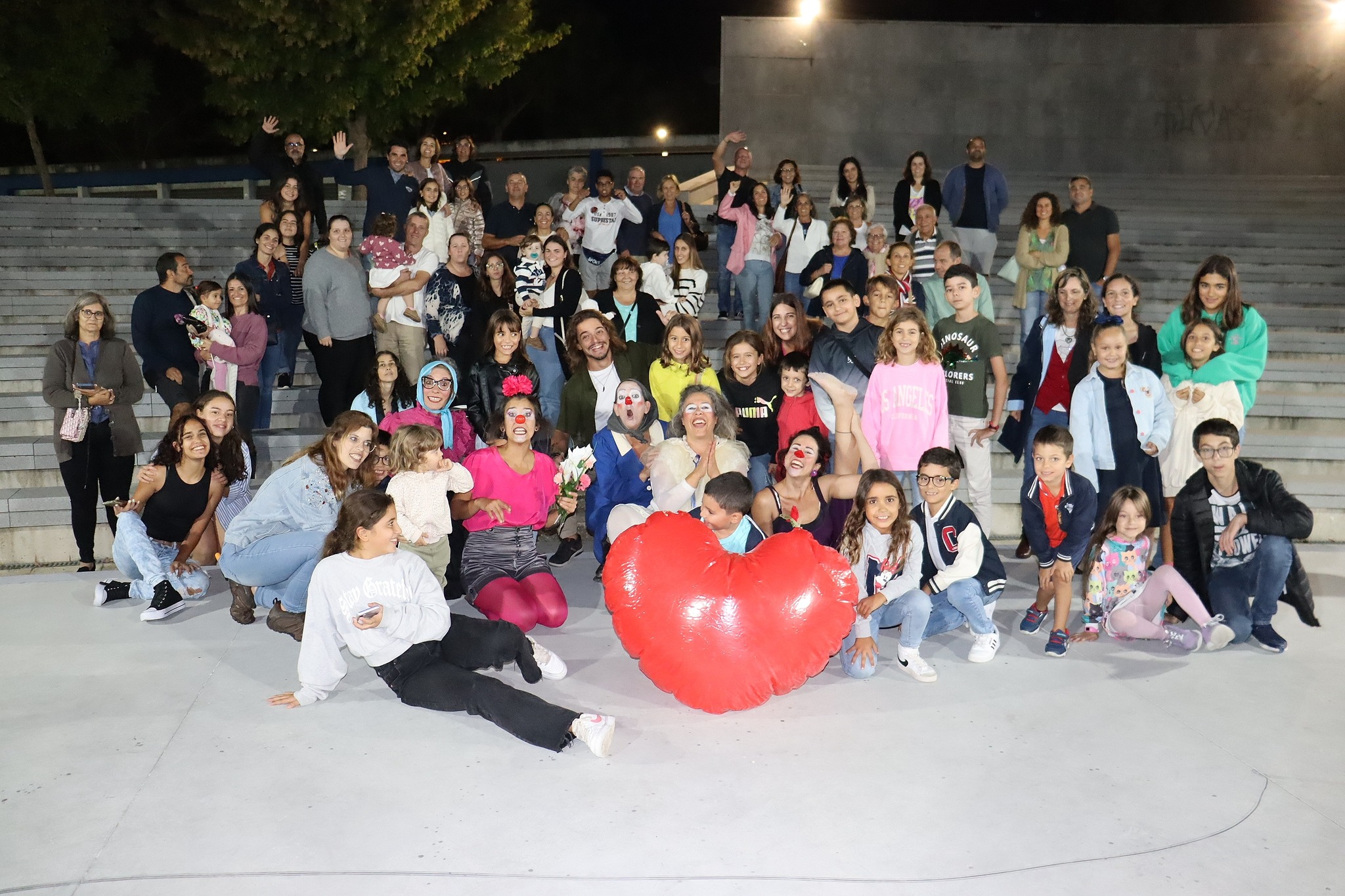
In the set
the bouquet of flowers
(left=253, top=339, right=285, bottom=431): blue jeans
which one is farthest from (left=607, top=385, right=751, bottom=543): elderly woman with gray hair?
(left=253, top=339, right=285, bottom=431): blue jeans

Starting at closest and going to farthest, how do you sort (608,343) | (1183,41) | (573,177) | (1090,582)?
1. (1090,582)
2. (608,343)
3. (573,177)
4. (1183,41)

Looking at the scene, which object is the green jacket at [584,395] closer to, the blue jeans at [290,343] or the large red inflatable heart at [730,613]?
the large red inflatable heart at [730,613]

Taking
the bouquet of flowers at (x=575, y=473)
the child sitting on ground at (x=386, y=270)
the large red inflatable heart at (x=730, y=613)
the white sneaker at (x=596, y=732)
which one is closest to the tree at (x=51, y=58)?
the child sitting on ground at (x=386, y=270)

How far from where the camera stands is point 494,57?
20141mm

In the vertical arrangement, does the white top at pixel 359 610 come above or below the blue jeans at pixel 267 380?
below

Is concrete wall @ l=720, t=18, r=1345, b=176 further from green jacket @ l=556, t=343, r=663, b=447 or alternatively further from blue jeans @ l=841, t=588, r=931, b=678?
blue jeans @ l=841, t=588, r=931, b=678

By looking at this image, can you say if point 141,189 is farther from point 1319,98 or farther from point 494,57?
point 1319,98

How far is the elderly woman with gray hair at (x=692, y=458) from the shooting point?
5980 mm

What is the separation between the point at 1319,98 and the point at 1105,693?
15270 mm

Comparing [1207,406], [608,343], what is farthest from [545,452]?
[1207,406]

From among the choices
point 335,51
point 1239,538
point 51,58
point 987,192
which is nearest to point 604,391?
point 1239,538

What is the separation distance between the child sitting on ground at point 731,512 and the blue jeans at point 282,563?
6.77 ft

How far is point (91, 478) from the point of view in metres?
6.86

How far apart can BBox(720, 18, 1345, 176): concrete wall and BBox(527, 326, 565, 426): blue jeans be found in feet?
30.7
